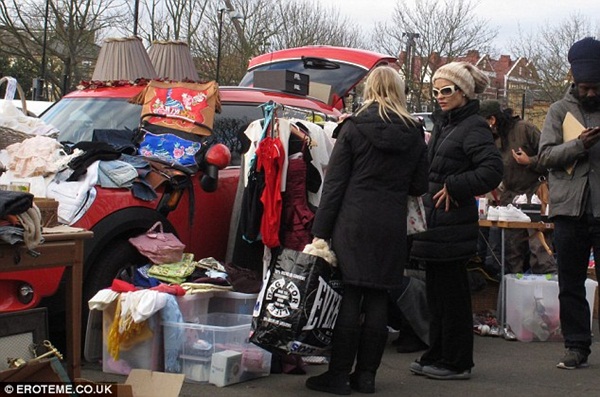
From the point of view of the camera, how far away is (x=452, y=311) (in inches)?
217

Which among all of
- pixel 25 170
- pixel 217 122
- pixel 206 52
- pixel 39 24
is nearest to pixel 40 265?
pixel 25 170

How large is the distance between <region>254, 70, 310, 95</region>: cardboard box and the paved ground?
3.02 m

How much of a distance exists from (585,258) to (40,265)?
11.7 feet

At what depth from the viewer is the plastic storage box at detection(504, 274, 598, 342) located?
7.12m

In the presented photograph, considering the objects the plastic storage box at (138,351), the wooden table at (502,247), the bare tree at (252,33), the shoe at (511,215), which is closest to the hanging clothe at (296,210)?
the plastic storage box at (138,351)

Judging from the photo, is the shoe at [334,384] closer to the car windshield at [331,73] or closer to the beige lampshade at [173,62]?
the beige lampshade at [173,62]

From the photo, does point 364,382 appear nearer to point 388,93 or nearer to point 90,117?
point 388,93

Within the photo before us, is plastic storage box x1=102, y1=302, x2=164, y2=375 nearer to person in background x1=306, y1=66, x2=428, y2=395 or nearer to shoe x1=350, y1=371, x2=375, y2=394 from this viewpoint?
person in background x1=306, y1=66, x2=428, y2=395

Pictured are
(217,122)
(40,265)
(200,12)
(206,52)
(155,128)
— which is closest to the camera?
(40,265)

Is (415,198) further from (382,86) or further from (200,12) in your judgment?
(200,12)

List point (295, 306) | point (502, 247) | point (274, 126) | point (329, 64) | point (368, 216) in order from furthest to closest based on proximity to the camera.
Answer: point (329, 64)
point (502, 247)
point (274, 126)
point (368, 216)
point (295, 306)

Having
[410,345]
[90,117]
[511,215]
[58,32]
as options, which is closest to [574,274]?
[410,345]

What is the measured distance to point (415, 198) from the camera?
213 inches

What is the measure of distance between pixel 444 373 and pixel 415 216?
103 centimetres
